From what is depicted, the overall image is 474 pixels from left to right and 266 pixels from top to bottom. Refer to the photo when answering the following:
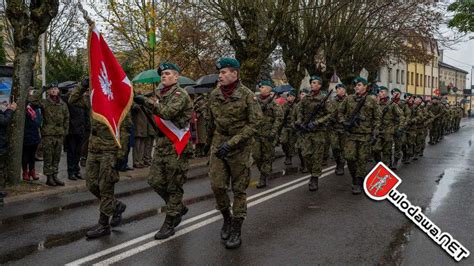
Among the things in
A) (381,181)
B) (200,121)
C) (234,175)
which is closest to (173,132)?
(234,175)

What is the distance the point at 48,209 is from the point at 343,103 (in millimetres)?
5565

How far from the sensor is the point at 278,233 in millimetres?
6273

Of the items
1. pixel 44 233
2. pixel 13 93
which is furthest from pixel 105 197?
pixel 13 93

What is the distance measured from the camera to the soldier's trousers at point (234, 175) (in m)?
5.76

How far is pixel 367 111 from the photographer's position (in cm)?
945

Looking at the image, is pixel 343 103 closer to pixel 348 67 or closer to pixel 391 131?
pixel 391 131

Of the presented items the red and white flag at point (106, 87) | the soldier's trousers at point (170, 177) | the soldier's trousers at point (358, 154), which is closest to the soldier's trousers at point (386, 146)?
the soldier's trousers at point (358, 154)

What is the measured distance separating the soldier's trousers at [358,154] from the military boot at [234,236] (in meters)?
4.09

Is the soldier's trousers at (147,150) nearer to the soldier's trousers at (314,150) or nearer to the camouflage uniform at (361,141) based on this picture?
the soldier's trousers at (314,150)

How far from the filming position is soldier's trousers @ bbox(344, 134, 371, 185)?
9.25 m

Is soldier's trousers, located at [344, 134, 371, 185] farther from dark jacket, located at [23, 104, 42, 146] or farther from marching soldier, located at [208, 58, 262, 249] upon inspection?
dark jacket, located at [23, 104, 42, 146]

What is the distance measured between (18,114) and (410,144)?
1020cm

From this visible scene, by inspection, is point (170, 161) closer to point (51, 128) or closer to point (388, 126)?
point (51, 128)
